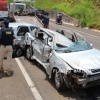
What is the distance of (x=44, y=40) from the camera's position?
9859 mm

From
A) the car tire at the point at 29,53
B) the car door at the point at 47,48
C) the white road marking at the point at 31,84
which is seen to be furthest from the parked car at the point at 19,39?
the car door at the point at 47,48

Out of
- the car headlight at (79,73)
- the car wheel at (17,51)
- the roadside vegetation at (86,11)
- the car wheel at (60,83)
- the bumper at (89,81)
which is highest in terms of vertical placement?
the car headlight at (79,73)

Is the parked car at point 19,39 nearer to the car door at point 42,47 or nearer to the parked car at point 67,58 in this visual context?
the parked car at point 67,58

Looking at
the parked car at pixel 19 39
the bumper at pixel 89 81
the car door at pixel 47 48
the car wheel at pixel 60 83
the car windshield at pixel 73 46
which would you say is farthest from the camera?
the parked car at pixel 19 39

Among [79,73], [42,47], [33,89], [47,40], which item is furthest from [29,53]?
[79,73]

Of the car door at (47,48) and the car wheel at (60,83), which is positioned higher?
the car door at (47,48)

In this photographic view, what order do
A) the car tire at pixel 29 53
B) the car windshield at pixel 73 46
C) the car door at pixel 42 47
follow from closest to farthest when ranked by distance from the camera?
the car windshield at pixel 73 46 → the car door at pixel 42 47 → the car tire at pixel 29 53

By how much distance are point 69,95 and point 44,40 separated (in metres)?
2.97

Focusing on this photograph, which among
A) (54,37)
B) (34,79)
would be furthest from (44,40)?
(34,79)

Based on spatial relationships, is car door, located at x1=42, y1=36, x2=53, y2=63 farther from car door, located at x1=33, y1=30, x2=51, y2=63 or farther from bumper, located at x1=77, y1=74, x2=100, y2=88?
bumper, located at x1=77, y1=74, x2=100, y2=88

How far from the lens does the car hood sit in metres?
7.09

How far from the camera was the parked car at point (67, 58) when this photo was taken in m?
7.02

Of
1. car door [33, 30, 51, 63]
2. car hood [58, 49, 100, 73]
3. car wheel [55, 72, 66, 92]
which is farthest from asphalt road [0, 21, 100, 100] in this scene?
car hood [58, 49, 100, 73]

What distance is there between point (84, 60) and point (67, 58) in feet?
1.65
